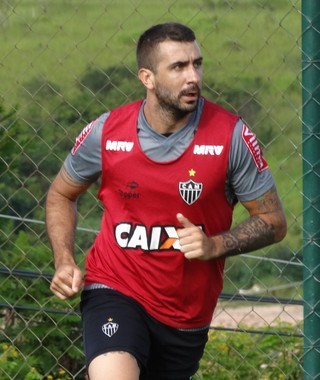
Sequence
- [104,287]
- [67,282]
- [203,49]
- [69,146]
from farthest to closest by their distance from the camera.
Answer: [69,146] < [203,49] < [104,287] < [67,282]

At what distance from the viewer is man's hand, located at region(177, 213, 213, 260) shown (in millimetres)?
4496

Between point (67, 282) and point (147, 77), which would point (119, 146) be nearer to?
point (147, 77)

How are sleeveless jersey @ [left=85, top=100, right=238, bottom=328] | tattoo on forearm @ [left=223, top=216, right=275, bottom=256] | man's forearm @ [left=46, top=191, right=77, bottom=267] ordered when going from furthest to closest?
man's forearm @ [left=46, top=191, right=77, bottom=267], sleeveless jersey @ [left=85, top=100, right=238, bottom=328], tattoo on forearm @ [left=223, top=216, right=275, bottom=256]

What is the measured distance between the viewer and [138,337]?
4840 mm

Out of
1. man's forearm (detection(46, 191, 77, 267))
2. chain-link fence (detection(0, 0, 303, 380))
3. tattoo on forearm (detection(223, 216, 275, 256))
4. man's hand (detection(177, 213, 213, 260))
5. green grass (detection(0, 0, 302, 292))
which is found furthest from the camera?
green grass (detection(0, 0, 302, 292))

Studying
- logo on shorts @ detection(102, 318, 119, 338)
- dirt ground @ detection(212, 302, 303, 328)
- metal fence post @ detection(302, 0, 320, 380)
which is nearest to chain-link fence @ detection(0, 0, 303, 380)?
metal fence post @ detection(302, 0, 320, 380)

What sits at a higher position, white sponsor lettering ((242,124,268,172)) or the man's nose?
the man's nose

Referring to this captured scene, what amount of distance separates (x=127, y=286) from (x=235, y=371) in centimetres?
128

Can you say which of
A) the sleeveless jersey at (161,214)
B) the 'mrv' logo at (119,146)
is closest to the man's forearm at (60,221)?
the sleeveless jersey at (161,214)

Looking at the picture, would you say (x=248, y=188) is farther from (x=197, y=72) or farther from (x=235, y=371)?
(x=235, y=371)

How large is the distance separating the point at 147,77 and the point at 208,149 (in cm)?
38

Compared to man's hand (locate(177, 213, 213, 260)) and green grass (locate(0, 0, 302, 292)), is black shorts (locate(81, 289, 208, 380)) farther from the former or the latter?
green grass (locate(0, 0, 302, 292))

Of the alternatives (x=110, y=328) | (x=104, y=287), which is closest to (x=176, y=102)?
(x=104, y=287)

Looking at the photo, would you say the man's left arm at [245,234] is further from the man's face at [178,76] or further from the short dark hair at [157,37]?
the short dark hair at [157,37]
